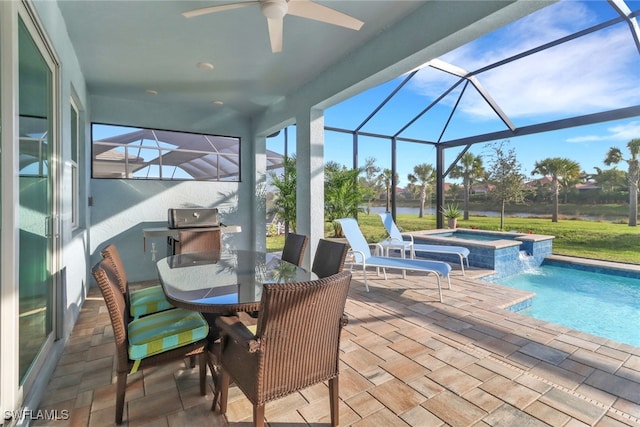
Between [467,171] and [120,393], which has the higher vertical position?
[467,171]

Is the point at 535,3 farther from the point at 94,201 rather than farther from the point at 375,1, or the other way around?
the point at 94,201

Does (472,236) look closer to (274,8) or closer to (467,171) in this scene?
(467,171)

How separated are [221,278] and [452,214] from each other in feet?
24.2

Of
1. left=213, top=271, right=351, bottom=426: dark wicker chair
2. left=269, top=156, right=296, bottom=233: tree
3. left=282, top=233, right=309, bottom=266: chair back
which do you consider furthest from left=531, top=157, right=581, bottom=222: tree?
left=213, top=271, right=351, bottom=426: dark wicker chair

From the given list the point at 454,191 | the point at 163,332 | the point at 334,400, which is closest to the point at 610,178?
the point at 454,191

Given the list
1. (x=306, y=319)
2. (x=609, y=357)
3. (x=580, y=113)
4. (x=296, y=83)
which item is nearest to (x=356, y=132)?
(x=296, y=83)

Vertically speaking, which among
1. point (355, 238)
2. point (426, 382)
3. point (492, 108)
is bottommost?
point (426, 382)

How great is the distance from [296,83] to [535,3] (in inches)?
114

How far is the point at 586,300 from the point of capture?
4.43 meters

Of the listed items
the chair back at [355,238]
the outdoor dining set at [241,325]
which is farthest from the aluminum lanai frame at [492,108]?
the outdoor dining set at [241,325]

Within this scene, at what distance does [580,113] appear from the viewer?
5.55 metres

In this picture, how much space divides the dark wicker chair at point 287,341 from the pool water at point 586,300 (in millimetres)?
3553

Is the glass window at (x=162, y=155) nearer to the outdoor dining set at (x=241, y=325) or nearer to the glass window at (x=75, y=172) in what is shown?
the glass window at (x=75, y=172)

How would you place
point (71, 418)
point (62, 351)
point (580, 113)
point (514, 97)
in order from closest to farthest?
point (71, 418) → point (62, 351) → point (580, 113) → point (514, 97)
